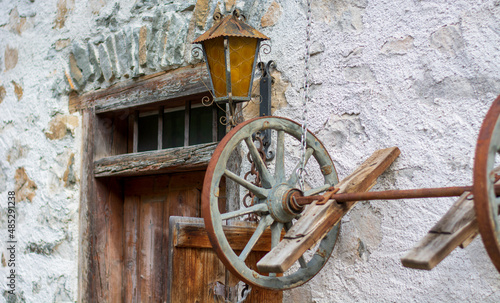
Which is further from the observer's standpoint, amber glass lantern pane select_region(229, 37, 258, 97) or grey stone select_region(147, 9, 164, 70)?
grey stone select_region(147, 9, 164, 70)

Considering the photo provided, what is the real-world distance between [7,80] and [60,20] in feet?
2.08

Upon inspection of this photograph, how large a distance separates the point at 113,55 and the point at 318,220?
1.83 metres

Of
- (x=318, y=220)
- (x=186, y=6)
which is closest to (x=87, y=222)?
(x=186, y=6)

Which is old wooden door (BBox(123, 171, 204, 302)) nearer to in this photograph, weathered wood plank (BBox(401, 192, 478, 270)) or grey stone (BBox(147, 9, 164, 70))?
grey stone (BBox(147, 9, 164, 70))

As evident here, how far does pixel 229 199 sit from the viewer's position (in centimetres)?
240

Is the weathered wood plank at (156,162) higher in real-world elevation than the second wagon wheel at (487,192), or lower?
higher

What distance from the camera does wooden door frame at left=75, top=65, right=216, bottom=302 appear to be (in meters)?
2.74

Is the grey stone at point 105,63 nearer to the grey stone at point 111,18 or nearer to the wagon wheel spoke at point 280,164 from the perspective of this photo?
the grey stone at point 111,18

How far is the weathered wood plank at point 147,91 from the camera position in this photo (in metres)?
2.54

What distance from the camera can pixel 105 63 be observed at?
2928 mm

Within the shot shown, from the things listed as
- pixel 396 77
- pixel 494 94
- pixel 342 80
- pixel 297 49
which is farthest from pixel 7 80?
pixel 494 94

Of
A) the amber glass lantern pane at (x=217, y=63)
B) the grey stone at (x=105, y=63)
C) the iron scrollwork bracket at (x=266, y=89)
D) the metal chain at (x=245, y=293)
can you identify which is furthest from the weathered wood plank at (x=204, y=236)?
the grey stone at (x=105, y=63)

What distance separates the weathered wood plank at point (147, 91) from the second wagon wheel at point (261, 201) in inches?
33.6

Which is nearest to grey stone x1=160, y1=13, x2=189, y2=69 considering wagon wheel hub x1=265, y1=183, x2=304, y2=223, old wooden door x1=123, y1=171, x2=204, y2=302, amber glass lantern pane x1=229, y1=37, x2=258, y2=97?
old wooden door x1=123, y1=171, x2=204, y2=302
